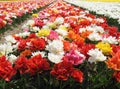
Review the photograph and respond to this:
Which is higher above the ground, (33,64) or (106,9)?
(33,64)

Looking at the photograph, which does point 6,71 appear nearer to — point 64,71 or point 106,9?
point 64,71

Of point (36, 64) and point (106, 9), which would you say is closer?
point (36, 64)

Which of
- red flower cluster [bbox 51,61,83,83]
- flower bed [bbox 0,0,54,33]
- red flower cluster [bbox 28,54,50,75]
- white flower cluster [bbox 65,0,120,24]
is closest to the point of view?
red flower cluster [bbox 51,61,83,83]

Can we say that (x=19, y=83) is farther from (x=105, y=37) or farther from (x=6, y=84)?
(x=105, y=37)

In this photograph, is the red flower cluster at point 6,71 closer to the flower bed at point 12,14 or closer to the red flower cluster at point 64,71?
the red flower cluster at point 64,71

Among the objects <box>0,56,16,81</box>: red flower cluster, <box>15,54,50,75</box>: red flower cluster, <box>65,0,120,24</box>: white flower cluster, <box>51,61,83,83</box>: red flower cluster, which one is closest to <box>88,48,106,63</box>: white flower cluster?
<box>51,61,83,83</box>: red flower cluster

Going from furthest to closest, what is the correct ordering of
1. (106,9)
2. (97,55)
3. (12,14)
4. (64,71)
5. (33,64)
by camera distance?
(106,9) < (12,14) < (97,55) < (33,64) < (64,71)

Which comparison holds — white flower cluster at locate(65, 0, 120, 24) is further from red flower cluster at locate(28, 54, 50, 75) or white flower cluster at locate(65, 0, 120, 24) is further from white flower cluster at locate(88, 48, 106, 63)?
red flower cluster at locate(28, 54, 50, 75)

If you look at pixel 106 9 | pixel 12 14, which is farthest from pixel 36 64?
pixel 106 9

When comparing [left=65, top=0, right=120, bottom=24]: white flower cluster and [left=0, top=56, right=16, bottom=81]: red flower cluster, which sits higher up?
[left=0, top=56, right=16, bottom=81]: red flower cluster

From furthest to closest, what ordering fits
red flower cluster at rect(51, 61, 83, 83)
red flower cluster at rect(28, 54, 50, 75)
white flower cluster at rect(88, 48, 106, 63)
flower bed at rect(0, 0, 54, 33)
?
flower bed at rect(0, 0, 54, 33) → white flower cluster at rect(88, 48, 106, 63) → red flower cluster at rect(28, 54, 50, 75) → red flower cluster at rect(51, 61, 83, 83)

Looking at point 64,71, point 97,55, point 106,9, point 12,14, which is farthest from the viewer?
point 106,9

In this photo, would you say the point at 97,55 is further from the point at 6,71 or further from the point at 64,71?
the point at 6,71

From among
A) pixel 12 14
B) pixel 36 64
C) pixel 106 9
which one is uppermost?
pixel 36 64
